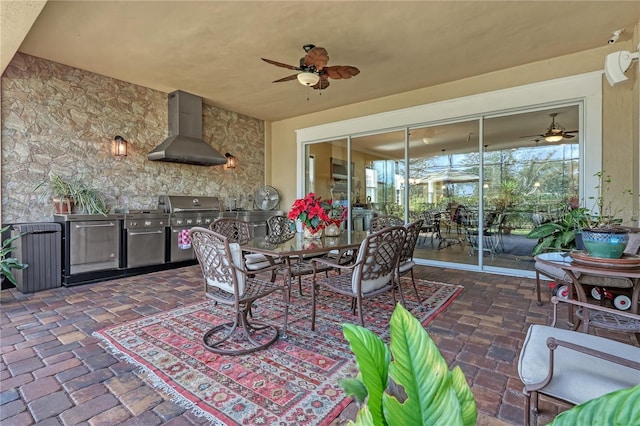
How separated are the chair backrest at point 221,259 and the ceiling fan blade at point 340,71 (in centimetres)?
227

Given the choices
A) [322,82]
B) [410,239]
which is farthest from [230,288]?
[322,82]

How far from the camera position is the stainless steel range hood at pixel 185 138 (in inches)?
191

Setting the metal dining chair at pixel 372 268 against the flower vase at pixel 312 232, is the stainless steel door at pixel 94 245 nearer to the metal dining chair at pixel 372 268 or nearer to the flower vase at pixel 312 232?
the flower vase at pixel 312 232

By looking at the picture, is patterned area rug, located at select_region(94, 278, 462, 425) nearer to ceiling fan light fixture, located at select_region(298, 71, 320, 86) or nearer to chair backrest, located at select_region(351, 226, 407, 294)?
chair backrest, located at select_region(351, 226, 407, 294)

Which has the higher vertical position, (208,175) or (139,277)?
(208,175)

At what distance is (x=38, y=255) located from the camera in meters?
3.52

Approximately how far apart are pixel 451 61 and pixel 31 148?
561cm

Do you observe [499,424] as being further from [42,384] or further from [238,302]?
[42,384]

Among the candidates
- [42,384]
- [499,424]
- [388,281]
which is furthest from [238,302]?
[499,424]

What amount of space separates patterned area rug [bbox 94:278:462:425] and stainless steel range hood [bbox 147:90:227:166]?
2.85 m

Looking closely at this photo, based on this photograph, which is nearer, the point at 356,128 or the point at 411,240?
the point at 411,240

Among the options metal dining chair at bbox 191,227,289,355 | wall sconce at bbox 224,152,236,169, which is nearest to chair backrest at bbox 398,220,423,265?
metal dining chair at bbox 191,227,289,355

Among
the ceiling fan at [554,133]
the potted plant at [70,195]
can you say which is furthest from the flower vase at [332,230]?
the ceiling fan at [554,133]

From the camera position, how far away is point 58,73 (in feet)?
13.4
